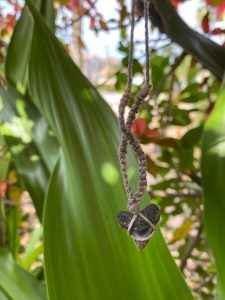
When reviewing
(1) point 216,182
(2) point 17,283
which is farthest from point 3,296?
(1) point 216,182

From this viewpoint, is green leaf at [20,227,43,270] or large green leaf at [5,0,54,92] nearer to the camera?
large green leaf at [5,0,54,92]

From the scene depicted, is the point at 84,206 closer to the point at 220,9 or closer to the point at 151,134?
the point at 151,134

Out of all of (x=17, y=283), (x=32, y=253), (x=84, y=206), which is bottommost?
(x=32, y=253)

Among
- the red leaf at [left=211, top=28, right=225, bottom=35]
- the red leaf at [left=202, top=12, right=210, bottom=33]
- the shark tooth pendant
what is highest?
the red leaf at [left=202, top=12, right=210, bottom=33]

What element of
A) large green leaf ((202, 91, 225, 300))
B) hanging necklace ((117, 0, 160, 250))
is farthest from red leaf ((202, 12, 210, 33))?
hanging necklace ((117, 0, 160, 250))

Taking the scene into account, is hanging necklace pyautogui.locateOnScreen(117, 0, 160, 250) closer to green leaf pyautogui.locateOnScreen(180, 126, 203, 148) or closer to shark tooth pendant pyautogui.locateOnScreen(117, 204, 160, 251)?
shark tooth pendant pyautogui.locateOnScreen(117, 204, 160, 251)

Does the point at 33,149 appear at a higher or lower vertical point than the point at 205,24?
lower

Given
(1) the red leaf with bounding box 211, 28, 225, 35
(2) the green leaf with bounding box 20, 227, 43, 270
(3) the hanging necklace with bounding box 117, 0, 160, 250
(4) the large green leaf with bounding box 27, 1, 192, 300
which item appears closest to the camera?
(3) the hanging necklace with bounding box 117, 0, 160, 250
